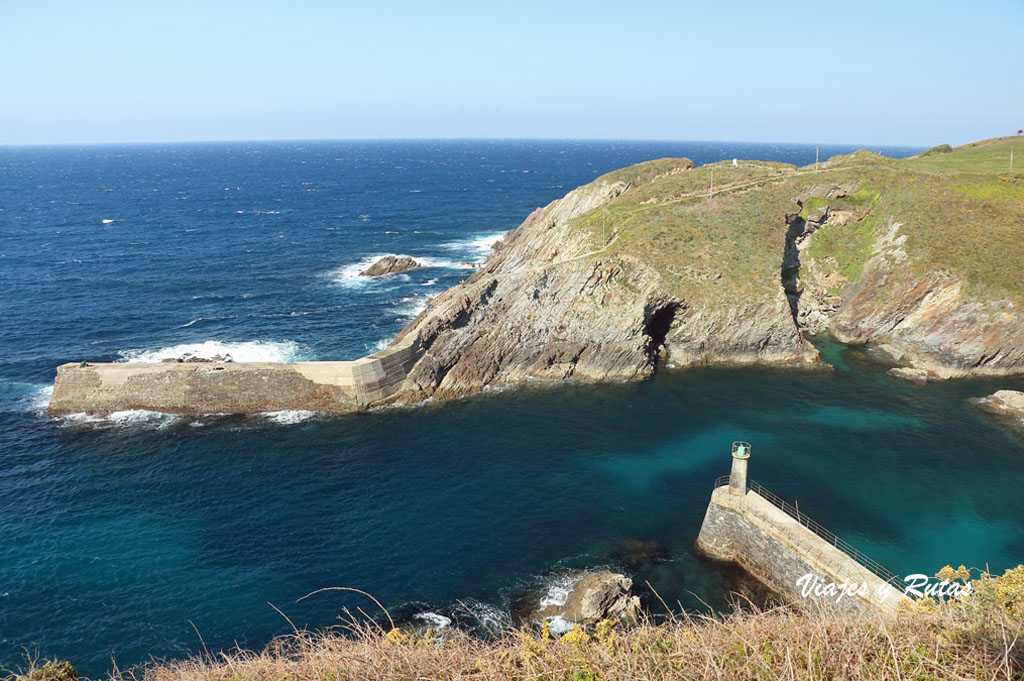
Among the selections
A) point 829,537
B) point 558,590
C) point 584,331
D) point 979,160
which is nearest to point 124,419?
point 558,590

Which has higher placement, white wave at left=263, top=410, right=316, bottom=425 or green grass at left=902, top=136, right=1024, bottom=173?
green grass at left=902, top=136, right=1024, bottom=173

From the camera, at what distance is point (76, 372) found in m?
54.9

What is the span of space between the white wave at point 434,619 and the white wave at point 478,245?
8210 cm

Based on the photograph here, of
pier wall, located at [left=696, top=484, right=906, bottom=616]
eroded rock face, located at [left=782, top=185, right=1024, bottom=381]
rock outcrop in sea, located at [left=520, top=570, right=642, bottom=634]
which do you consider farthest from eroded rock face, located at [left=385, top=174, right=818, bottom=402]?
rock outcrop in sea, located at [left=520, top=570, right=642, bottom=634]

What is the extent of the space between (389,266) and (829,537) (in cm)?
8064

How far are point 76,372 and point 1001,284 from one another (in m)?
90.4

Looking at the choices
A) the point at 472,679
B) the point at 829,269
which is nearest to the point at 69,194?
the point at 829,269

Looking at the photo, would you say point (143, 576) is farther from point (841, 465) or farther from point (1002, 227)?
point (1002, 227)

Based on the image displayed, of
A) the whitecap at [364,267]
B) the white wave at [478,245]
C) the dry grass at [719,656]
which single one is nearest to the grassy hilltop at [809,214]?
the whitecap at [364,267]

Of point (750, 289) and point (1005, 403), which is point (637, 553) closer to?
point (750, 289)

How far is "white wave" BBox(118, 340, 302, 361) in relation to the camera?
6569 centimetres

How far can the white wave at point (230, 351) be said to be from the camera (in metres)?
65.7

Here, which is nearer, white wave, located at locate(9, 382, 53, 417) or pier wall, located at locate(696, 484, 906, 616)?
pier wall, located at locate(696, 484, 906, 616)

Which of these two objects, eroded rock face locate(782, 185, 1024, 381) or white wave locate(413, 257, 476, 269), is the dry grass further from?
white wave locate(413, 257, 476, 269)
